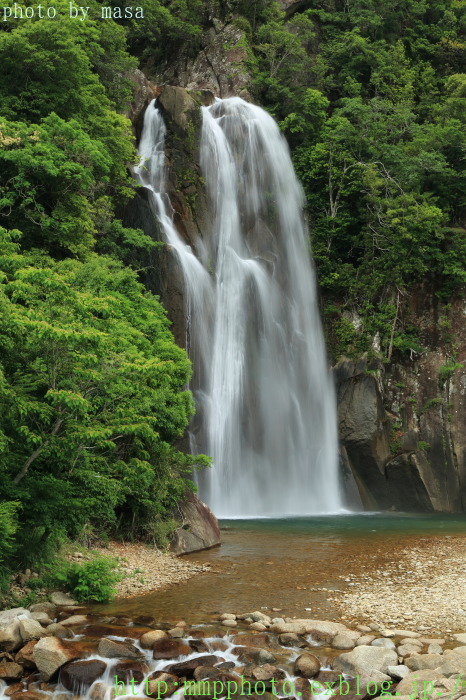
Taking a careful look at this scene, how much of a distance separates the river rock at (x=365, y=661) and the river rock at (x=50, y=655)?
2747mm

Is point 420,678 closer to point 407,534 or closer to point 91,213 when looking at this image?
point 407,534

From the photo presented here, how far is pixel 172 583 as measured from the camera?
9750 mm

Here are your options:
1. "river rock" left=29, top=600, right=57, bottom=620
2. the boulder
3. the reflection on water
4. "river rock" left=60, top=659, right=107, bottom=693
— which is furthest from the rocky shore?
the boulder

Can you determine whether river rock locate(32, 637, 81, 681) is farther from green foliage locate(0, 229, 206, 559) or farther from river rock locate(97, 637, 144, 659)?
green foliage locate(0, 229, 206, 559)

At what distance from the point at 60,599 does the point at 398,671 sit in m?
4.57

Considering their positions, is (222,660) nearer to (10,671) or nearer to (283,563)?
(10,671)

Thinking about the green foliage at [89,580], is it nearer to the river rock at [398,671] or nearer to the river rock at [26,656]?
the river rock at [26,656]

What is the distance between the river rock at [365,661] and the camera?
247 inches

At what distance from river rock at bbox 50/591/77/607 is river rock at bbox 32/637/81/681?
177 centimetres

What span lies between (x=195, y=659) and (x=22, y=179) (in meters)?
11.7

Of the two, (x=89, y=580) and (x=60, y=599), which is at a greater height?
(x=89, y=580)

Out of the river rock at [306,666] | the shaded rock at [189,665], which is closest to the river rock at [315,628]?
the river rock at [306,666]

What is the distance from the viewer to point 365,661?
→ 6.35m

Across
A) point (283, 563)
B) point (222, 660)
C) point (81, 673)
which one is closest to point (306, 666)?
point (222, 660)
